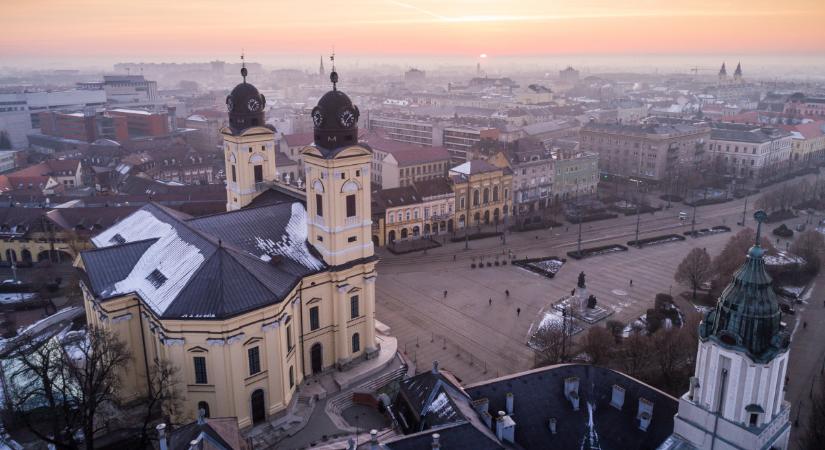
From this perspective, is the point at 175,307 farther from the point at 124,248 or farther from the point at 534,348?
the point at 534,348

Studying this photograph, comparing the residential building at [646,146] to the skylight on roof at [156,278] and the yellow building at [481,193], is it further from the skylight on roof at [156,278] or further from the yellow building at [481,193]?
the skylight on roof at [156,278]

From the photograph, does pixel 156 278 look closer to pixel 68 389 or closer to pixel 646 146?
pixel 68 389

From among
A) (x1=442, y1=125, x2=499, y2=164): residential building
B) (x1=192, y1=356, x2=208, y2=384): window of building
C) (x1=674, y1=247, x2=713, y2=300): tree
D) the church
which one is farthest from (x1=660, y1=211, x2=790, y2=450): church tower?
(x1=442, y1=125, x2=499, y2=164): residential building

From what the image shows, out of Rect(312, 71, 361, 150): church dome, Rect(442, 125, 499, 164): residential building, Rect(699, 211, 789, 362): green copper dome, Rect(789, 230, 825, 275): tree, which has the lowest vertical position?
Rect(789, 230, 825, 275): tree

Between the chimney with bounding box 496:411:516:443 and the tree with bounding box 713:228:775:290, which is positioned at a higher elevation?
the chimney with bounding box 496:411:516:443

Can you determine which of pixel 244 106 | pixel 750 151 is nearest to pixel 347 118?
pixel 244 106

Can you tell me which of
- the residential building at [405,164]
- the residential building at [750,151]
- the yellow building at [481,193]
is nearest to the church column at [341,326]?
the yellow building at [481,193]

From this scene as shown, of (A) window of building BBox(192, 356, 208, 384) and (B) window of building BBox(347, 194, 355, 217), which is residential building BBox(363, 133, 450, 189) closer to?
(B) window of building BBox(347, 194, 355, 217)
